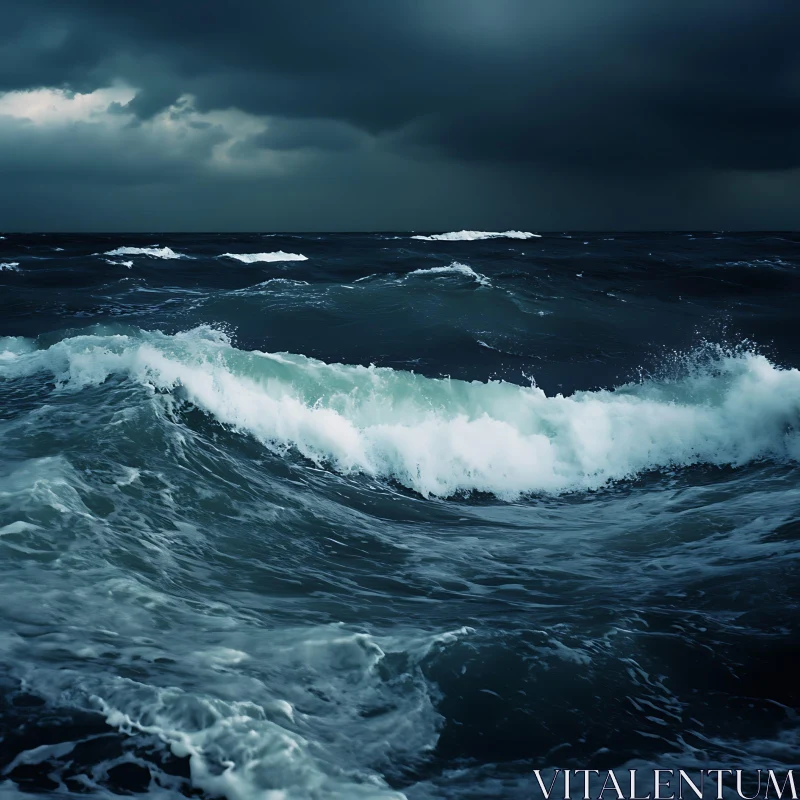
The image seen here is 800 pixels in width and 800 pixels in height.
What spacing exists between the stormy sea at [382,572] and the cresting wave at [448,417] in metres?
0.05

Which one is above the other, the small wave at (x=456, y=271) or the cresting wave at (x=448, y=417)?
the small wave at (x=456, y=271)

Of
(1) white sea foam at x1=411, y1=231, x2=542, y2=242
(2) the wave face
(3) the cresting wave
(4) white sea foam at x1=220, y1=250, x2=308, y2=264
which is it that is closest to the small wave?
(4) white sea foam at x1=220, y1=250, x2=308, y2=264

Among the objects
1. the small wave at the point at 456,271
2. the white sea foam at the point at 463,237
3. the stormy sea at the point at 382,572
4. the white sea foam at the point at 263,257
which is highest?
the white sea foam at the point at 463,237

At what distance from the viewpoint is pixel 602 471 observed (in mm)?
10445

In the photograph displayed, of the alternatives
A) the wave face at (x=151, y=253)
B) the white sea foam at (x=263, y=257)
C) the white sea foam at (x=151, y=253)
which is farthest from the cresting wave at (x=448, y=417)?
the white sea foam at (x=151, y=253)

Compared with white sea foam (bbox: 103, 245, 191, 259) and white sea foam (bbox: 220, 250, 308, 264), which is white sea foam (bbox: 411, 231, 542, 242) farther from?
white sea foam (bbox: 103, 245, 191, 259)

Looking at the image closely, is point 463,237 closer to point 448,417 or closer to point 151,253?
point 151,253

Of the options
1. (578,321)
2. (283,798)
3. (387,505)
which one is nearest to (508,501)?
(387,505)

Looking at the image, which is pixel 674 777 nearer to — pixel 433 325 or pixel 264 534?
pixel 264 534

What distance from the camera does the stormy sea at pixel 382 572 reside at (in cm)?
359

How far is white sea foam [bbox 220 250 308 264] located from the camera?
38731 millimetres

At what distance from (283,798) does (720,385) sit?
12.6 meters

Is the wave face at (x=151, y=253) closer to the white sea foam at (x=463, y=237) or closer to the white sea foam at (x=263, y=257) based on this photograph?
the white sea foam at (x=263, y=257)

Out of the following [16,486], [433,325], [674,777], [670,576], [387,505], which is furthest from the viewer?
[433,325]
